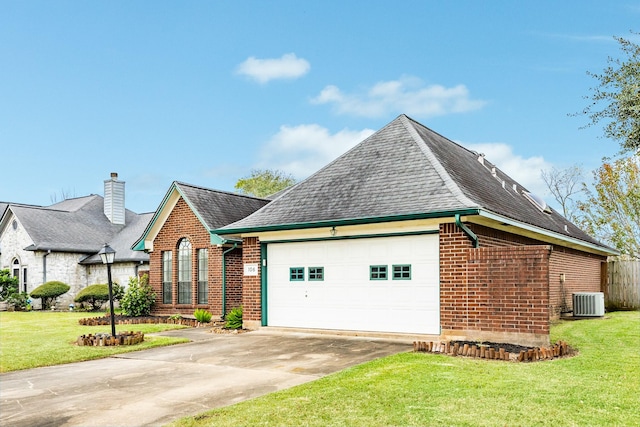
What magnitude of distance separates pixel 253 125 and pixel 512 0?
15746mm

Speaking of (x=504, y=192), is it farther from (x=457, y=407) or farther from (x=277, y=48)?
(x=457, y=407)

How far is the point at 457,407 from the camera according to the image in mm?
6680

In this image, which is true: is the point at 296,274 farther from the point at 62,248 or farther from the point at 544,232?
the point at 62,248

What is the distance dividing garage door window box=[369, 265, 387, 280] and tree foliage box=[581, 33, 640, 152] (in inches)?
224

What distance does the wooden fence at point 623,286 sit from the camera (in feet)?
80.0

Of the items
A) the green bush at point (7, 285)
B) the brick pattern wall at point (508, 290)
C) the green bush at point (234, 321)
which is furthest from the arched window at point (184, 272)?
the green bush at point (7, 285)

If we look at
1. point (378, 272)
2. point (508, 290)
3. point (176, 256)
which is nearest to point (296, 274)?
point (378, 272)

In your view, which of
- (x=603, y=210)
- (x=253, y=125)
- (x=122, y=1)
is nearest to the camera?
(x=122, y=1)

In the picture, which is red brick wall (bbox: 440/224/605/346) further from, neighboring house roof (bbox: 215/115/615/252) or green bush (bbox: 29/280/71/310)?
green bush (bbox: 29/280/71/310)

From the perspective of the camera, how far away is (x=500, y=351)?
10070 mm

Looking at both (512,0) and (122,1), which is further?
(122,1)

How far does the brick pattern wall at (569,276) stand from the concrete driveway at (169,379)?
8.22 meters

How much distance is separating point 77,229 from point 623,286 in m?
29.0

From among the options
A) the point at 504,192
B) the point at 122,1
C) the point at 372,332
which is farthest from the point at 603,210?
the point at 122,1
